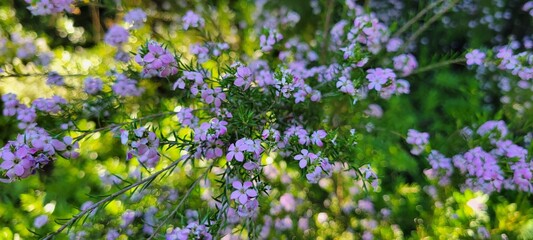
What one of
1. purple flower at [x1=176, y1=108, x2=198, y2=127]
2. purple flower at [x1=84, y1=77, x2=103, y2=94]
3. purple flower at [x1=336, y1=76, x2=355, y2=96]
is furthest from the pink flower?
purple flower at [x1=84, y1=77, x2=103, y2=94]

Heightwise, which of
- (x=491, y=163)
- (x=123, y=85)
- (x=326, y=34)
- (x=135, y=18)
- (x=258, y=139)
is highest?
(x=135, y=18)

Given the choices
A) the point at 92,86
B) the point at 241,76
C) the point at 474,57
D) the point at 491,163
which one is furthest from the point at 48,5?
the point at 491,163

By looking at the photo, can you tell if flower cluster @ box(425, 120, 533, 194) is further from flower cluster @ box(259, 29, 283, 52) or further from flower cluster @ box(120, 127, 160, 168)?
flower cluster @ box(120, 127, 160, 168)

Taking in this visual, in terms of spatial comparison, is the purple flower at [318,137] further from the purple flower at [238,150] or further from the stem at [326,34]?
the stem at [326,34]

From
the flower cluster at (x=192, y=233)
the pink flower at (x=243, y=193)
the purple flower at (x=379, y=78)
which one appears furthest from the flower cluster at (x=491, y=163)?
the flower cluster at (x=192, y=233)

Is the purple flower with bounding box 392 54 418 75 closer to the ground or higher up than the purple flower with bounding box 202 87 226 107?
closer to the ground

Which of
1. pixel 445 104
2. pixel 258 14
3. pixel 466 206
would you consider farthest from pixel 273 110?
pixel 258 14

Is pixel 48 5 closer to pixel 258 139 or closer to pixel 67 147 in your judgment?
pixel 67 147

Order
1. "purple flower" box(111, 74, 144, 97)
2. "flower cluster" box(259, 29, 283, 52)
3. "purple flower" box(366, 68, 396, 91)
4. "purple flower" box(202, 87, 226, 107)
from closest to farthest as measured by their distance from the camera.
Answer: "purple flower" box(202, 87, 226, 107) < "purple flower" box(366, 68, 396, 91) < "purple flower" box(111, 74, 144, 97) < "flower cluster" box(259, 29, 283, 52)
